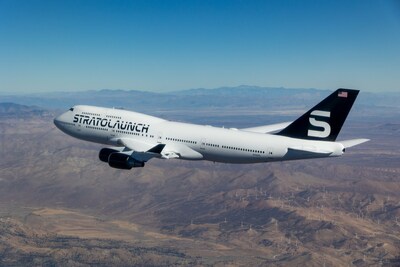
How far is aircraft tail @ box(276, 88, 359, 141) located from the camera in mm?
70812

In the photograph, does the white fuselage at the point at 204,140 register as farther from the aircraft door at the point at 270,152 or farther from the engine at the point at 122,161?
the engine at the point at 122,161

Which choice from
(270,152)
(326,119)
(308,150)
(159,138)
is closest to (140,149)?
(159,138)

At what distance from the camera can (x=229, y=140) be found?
73938mm

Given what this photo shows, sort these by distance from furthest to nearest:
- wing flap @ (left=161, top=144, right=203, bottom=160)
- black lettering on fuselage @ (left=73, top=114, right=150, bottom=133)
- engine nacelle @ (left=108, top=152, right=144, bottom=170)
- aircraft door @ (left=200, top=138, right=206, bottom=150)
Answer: black lettering on fuselage @ (left=73, top=114, right=150, bottom=133)
wing flap @ (left=161, top=144, right=203, bottom=160)
aircraft door @ (left=200, top=138, right=206, bottom=150)
engine nacelle @ (left=108, top=152, right=144, bottom=170)

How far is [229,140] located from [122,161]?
647 inches

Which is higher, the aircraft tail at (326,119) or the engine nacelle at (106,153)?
the aircraft tail at (326,119)

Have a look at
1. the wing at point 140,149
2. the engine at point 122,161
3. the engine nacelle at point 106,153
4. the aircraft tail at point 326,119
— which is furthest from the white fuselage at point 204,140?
the engine at point 122,161

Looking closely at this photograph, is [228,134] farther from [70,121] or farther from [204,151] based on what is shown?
[70,121]

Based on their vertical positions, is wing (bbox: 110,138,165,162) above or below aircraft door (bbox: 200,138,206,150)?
below

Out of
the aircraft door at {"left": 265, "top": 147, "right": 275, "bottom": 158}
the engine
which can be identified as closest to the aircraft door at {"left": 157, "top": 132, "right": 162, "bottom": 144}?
the engine

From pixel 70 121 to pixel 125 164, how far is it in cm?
2022

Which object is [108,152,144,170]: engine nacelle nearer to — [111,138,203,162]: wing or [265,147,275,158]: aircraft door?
[111,138,203,162]: wing

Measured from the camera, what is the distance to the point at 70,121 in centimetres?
8588

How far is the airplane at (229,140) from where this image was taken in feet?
234
